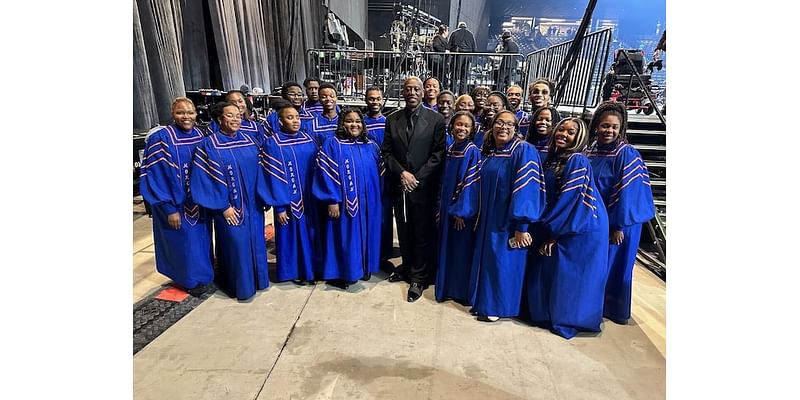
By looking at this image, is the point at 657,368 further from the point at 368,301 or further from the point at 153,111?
the point at 153,111

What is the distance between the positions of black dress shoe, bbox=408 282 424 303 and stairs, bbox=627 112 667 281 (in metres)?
2.34

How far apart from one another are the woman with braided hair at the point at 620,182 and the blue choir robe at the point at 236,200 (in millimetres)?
2363

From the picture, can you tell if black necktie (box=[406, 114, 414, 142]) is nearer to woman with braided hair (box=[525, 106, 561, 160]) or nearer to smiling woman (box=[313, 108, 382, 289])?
smiling woman (box=[313, 108, 382, 289])

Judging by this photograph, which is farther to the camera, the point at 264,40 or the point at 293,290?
the point at 264,40

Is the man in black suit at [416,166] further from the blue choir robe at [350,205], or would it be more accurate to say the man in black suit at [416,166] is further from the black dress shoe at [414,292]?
the blue choir robe at [350,205]

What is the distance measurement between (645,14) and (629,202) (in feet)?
3.53

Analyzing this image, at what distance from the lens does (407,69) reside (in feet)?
27.1

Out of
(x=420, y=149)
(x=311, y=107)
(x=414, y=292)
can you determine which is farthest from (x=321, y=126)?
(x=414, y=292)

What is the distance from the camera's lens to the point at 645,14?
2135 mm

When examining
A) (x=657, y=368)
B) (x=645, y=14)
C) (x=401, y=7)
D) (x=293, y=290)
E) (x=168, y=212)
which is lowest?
(x=657, y=368)

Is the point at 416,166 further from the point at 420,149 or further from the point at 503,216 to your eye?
the point at 503,216

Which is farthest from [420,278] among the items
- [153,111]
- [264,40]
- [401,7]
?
[401,7]

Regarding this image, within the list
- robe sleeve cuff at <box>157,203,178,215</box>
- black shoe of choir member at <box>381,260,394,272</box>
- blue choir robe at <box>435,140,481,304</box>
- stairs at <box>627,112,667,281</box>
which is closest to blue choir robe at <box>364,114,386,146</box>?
blue choir robe at <box>435,140,481,304</box>

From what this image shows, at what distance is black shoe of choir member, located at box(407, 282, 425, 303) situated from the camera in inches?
123
